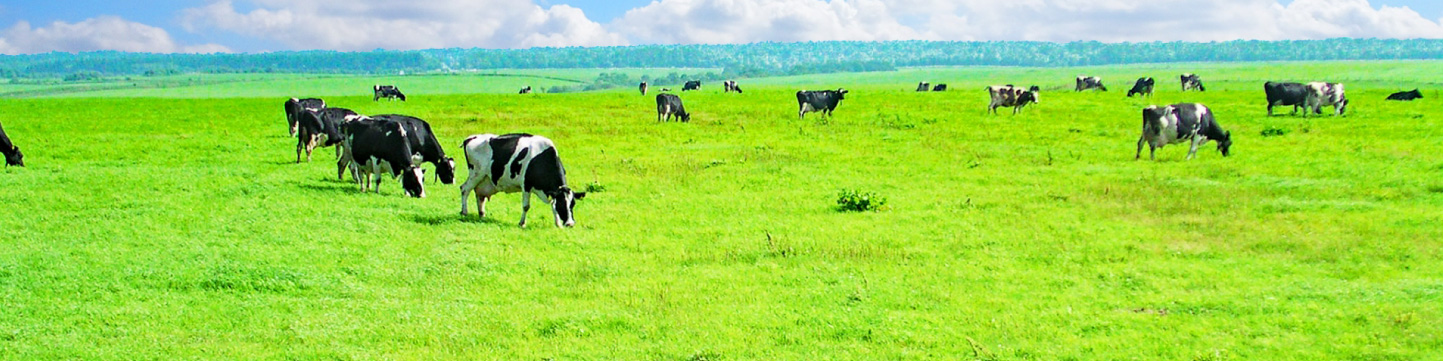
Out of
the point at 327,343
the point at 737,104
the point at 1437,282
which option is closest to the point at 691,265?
the point at 327,343

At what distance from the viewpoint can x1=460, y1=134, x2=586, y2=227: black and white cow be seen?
55.4 feet

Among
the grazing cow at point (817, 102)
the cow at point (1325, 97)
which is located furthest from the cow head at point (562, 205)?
the cow at point (1325, 97)

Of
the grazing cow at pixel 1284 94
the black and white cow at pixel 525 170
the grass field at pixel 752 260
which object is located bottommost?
the grass field at pixel 752 260

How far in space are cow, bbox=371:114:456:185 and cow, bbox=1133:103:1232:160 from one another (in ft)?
→ 60.2

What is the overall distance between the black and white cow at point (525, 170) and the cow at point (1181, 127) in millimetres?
17458

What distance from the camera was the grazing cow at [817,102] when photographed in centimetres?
4209

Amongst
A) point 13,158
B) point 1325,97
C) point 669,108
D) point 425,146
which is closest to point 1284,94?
point 1325,97

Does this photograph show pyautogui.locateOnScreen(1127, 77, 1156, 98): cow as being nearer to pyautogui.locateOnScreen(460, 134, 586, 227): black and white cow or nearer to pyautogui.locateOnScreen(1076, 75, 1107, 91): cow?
pyautogui.locateOnScreen(1076, 75, 1107, 91): cow

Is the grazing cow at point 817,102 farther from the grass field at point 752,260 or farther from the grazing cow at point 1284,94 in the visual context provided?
the grazing cow at point 1284,94

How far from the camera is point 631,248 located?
1549 cm

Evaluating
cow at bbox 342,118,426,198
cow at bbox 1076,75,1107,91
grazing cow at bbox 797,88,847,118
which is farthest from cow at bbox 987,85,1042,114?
cow at bbox 1076,75,1107,91

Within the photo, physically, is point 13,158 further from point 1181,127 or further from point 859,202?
point 1181,127

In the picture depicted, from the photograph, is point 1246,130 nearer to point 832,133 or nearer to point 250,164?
point 832,133

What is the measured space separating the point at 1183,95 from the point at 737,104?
2634 cm
